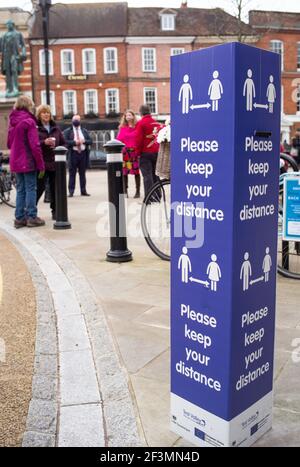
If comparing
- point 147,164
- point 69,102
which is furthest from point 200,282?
point 69,102

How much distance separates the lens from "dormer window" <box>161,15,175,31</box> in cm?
4534

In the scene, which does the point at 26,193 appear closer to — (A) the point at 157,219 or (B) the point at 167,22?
(A) the point at 157,219

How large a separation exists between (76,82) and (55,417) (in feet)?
147

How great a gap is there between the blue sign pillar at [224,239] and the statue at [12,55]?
25.3m

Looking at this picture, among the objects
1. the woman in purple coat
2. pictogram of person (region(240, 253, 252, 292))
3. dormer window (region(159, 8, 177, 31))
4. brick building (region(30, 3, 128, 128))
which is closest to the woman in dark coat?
the woman in purple coat

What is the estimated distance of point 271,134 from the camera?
2232 millimetres

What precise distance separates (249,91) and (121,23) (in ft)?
151

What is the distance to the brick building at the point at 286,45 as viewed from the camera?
45781 mm

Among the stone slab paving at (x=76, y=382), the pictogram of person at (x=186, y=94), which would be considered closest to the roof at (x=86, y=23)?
the stone slab paving at (x=76, y=382)

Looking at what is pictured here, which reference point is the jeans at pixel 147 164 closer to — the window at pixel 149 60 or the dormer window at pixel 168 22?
the window at pixel 149 60

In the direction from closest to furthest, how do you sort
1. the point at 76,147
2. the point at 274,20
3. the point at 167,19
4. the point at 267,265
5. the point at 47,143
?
the point at 267,265 < the point at 47,143 < the point at 76,147 < the point at 167,19 < the point at 274,20

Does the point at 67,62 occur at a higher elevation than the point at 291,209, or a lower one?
higher

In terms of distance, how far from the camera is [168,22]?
45.5 m

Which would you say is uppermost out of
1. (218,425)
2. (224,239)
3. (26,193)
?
(224,239)
